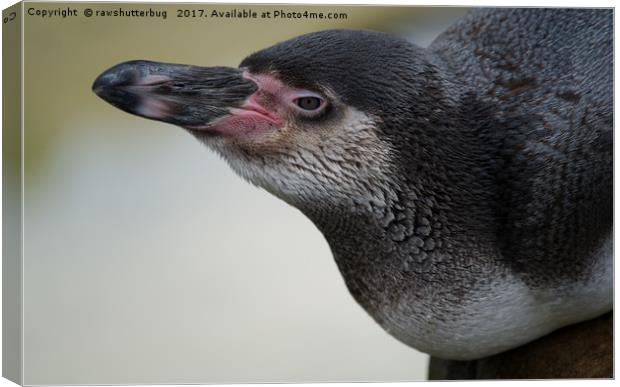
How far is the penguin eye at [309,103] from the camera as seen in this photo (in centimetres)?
294

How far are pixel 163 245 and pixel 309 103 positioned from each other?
3.21ft

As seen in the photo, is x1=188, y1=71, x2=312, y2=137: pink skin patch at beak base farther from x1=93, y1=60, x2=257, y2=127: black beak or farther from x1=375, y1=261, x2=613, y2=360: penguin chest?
x1=375, y1=261, x2=613, y2=360: penguin chest

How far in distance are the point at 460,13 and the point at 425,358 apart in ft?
4.79

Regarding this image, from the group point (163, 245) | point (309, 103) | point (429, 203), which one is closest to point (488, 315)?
point (429, 203)

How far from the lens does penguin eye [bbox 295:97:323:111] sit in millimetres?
2941

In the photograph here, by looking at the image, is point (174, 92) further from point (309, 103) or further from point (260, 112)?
point (309, 103)

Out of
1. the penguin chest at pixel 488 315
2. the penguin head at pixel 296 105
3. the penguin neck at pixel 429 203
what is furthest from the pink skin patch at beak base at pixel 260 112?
the penguin chest at pixel 488 315

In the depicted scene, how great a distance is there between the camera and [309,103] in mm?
2947

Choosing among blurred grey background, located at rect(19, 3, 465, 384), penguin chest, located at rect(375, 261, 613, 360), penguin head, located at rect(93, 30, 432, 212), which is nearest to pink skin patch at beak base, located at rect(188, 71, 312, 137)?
penguin head, located at rect(93, 30, 432, 212)

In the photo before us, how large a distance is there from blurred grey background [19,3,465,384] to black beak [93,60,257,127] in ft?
1.43

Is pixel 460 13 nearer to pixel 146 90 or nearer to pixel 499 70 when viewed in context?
pixel 499 70

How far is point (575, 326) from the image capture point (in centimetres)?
371

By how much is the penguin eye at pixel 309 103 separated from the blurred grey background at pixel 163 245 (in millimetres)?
578

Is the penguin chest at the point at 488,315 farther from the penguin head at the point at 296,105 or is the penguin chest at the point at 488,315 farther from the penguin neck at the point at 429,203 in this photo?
the penguin head at the point at 296,105
